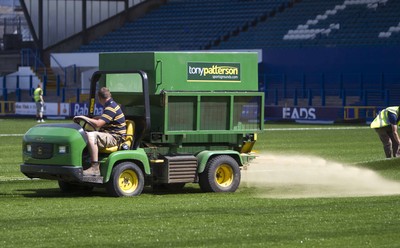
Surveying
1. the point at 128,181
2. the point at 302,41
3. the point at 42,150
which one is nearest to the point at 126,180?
the point at 128,181

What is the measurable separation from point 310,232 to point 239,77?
6.06 meters

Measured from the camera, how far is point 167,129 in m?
17.3

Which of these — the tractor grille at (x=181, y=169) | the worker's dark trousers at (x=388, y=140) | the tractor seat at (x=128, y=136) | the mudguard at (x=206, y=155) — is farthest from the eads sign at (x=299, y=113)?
the tractor seat at (x=128, y=136)

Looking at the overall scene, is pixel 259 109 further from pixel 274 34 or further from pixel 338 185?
pixel 274 34

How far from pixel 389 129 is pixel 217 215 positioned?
10240 millimetres

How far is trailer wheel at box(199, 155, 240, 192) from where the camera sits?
56.9 feet

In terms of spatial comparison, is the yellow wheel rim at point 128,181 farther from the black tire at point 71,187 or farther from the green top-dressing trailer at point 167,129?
the black tire at point 71,187

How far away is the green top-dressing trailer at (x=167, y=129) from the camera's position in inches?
651

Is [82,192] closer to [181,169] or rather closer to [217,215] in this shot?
[181,169]

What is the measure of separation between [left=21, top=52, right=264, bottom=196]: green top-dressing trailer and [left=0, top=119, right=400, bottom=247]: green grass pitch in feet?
A: 1.17

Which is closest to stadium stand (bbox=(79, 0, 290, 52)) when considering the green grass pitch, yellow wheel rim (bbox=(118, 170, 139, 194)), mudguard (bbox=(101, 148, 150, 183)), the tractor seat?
the green grass pitch

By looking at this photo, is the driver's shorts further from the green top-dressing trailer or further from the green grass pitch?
the green grass pitch

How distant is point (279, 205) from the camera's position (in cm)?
1530

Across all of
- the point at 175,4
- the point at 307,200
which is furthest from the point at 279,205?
the point at 175,4
